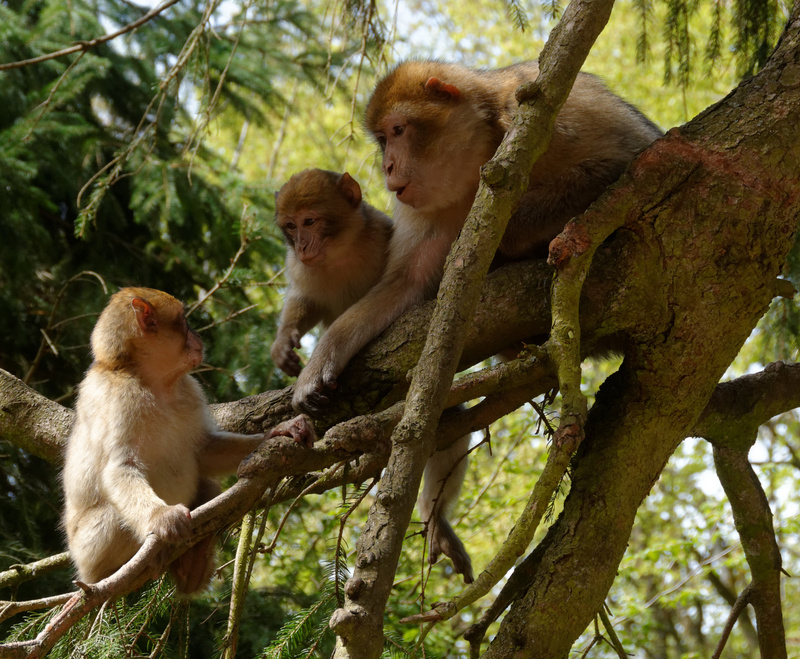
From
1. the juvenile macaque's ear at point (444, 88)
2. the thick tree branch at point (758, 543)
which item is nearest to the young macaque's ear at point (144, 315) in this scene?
the juvenile macaque's ear at point (444, 88)

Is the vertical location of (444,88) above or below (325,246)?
above

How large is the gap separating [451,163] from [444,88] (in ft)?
1.02

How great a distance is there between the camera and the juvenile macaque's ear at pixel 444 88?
3346 millimetres

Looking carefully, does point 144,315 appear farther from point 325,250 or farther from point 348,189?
point 348,189

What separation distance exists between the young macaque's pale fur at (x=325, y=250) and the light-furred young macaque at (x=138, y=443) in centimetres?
68

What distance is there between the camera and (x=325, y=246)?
Result: 4.13 m

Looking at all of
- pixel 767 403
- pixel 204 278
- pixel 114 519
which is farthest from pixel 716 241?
pixel 204 278

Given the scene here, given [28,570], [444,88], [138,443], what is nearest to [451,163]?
[444,88]

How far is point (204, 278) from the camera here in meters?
5.90

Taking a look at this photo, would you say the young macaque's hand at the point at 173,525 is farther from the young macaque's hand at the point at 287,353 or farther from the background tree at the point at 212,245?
the young macaque's hand at the point at 287,353

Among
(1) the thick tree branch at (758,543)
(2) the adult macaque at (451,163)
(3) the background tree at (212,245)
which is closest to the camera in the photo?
(3) the background tree at (212,245)

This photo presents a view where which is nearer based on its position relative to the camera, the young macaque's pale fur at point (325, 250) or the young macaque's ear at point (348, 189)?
the young macaque's pale fur at point (325, 250)

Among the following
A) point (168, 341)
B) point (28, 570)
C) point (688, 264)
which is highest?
point (688, 264)

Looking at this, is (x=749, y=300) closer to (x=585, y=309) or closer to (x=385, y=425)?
(x=585, y=309)
